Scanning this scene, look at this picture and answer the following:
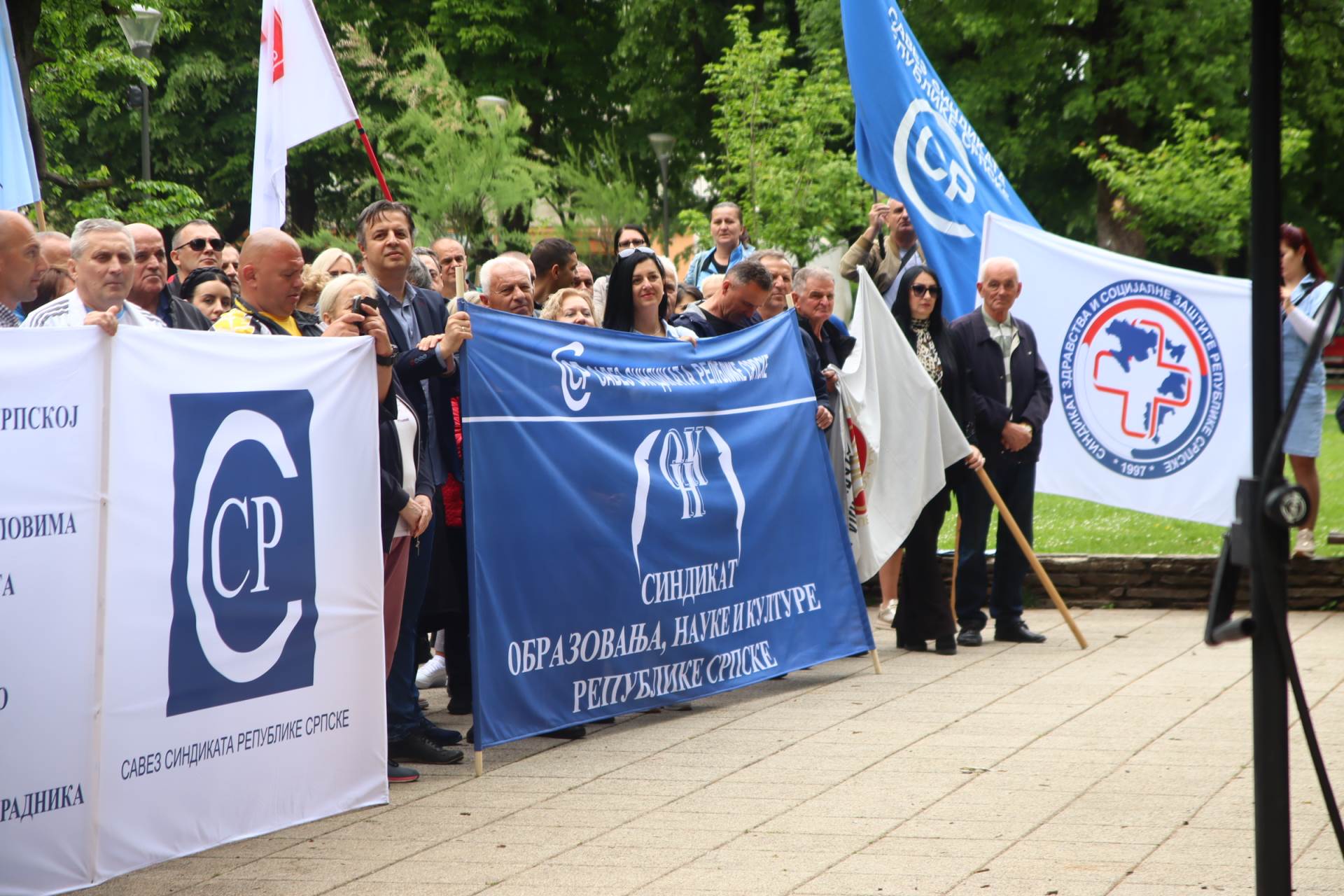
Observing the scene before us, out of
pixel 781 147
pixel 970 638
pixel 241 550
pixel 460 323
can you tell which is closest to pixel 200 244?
pixel 460 323

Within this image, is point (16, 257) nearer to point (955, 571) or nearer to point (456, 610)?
point (456, 610)

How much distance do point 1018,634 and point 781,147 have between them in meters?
21.8

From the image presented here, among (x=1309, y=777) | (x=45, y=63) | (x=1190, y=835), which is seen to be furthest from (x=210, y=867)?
(x=45, y=63)

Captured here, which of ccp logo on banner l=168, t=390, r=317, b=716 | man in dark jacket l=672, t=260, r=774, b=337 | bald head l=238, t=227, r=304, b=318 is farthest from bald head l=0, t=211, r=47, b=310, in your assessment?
man in dark jacket l=672, t=260, r=774, b=337

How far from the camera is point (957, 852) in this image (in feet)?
16.5

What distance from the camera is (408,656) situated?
6.56 m

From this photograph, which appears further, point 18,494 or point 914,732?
point 914,732

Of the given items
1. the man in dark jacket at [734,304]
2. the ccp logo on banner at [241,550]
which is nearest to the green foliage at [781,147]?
the man in dark jacket at [734,304]

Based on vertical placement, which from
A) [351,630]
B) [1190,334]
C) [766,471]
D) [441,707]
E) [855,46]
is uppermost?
[855,46]

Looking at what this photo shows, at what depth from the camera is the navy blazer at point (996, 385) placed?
9711 mm

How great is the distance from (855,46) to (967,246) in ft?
4.69

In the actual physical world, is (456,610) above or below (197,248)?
below

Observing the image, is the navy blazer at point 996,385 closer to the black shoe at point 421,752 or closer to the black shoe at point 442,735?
the black shoe at point 442,735

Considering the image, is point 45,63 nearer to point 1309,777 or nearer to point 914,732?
point 914,732
